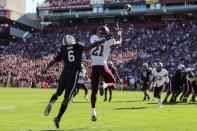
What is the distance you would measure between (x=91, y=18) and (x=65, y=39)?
6237 centimetres

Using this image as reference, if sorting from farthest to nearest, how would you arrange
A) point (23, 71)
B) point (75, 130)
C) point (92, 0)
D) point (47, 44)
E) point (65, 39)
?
point (92, 0) < point (47, 44) < point (23, 71) < point (65, 39) < point (75, 130)

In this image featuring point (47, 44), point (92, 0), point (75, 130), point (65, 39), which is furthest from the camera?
point (92, 0)

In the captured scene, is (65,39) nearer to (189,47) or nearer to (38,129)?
(38,129)

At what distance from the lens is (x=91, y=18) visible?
75.0m

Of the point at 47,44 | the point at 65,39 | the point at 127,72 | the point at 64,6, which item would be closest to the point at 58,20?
the point at 64,6

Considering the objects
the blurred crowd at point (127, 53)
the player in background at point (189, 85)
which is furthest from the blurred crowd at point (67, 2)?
the player in background at point (189, 85)

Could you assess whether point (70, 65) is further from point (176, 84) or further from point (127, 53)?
point (127, 53)

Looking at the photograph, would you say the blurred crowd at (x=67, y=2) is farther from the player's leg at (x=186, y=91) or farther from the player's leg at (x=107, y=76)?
the player's leg at (x=107, y=76)

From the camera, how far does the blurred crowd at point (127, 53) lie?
53.8m

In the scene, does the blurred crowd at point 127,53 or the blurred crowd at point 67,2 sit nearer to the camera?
the blurred crowd at point 127,53

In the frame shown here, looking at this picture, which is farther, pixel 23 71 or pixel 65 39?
pixel 23 71

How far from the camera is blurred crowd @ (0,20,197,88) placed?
53.8 metres

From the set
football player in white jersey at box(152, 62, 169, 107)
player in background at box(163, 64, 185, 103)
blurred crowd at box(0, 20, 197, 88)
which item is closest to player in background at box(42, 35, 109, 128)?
football player in white jersey at box(152, 62, 169, 107)

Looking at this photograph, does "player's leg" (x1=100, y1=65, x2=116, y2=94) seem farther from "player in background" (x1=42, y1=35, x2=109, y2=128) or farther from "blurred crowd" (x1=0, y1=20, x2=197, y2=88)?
"blurred crowd" (x1=0, y1=20, x2=197, y2=88)
